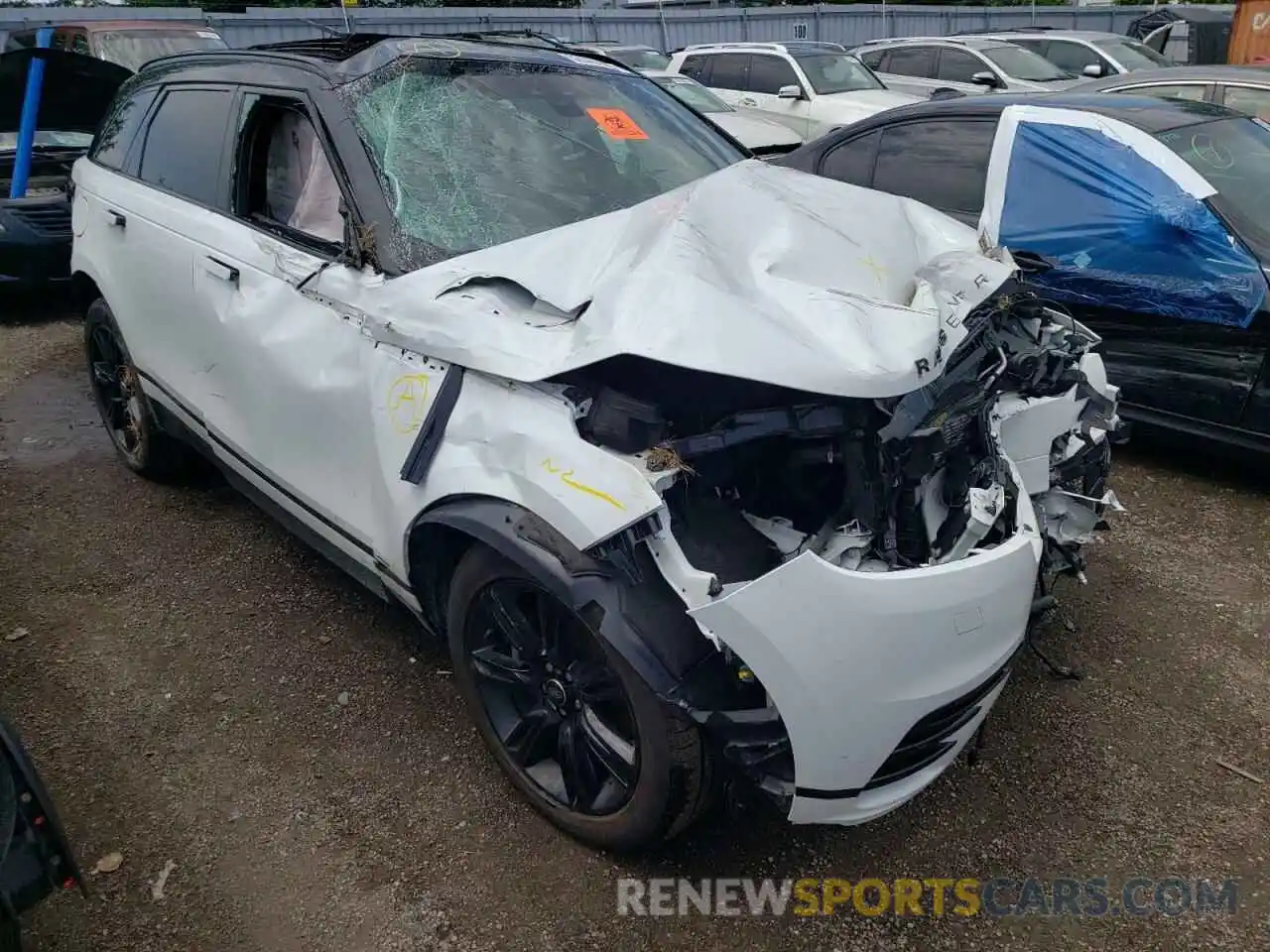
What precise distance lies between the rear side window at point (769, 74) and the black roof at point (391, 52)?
8063mm

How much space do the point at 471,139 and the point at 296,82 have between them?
61 cm

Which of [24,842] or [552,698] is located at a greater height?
[24,842]

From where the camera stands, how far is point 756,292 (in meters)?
2.40

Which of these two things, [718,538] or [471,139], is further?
[471,139]

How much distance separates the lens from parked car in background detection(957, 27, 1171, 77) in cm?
1241

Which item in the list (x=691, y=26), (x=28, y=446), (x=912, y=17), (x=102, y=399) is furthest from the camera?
(x=912, y=17)

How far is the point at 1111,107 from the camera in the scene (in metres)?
4.79

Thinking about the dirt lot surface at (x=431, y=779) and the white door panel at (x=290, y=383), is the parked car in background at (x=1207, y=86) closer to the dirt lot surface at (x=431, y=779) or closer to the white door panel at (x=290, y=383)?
the dirt lot surface at (x=431, y=779)

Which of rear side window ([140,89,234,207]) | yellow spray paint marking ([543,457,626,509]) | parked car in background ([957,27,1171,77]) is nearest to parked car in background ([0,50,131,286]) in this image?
rear side window ([140,89,234,207])

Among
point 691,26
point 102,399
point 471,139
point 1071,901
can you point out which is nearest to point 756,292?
point 471,139

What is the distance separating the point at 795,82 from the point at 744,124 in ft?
5.36

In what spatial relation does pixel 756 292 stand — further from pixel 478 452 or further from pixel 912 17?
pixel 912 17

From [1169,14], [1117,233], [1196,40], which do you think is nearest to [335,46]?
[1117,233]

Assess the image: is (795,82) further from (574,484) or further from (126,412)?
(574,484)
